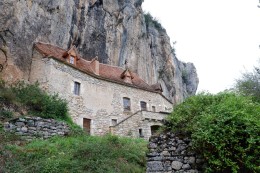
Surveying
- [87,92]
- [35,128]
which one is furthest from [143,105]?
[35,128]

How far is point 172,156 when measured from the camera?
581 centimetres

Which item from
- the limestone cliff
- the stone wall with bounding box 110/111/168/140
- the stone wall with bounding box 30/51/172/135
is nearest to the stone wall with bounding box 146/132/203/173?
the stone wall with bounding box 30/51/172/135

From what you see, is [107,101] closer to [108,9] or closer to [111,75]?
[111,75]

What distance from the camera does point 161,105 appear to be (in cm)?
2525

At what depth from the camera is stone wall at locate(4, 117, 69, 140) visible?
10.9 m

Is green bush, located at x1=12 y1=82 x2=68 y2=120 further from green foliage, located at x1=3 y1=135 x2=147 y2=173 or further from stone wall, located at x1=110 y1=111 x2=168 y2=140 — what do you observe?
stone wall, located at x1=110 y1=111 x2=168 y2=140

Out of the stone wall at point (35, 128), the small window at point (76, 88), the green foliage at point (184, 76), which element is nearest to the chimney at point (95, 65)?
the small window at point (76, 88)

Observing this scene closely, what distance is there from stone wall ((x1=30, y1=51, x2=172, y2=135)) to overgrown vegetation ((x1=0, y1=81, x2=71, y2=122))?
2.16 metres

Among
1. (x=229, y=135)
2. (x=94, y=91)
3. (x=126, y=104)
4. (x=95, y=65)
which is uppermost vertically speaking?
(x=95, y=65)

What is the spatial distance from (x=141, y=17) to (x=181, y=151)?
26748 mm

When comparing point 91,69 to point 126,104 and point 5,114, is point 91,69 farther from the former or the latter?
point 5,114

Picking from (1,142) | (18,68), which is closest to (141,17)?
(18,68)

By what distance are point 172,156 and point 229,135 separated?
4.69 feet

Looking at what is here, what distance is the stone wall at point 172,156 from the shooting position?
556 cm
